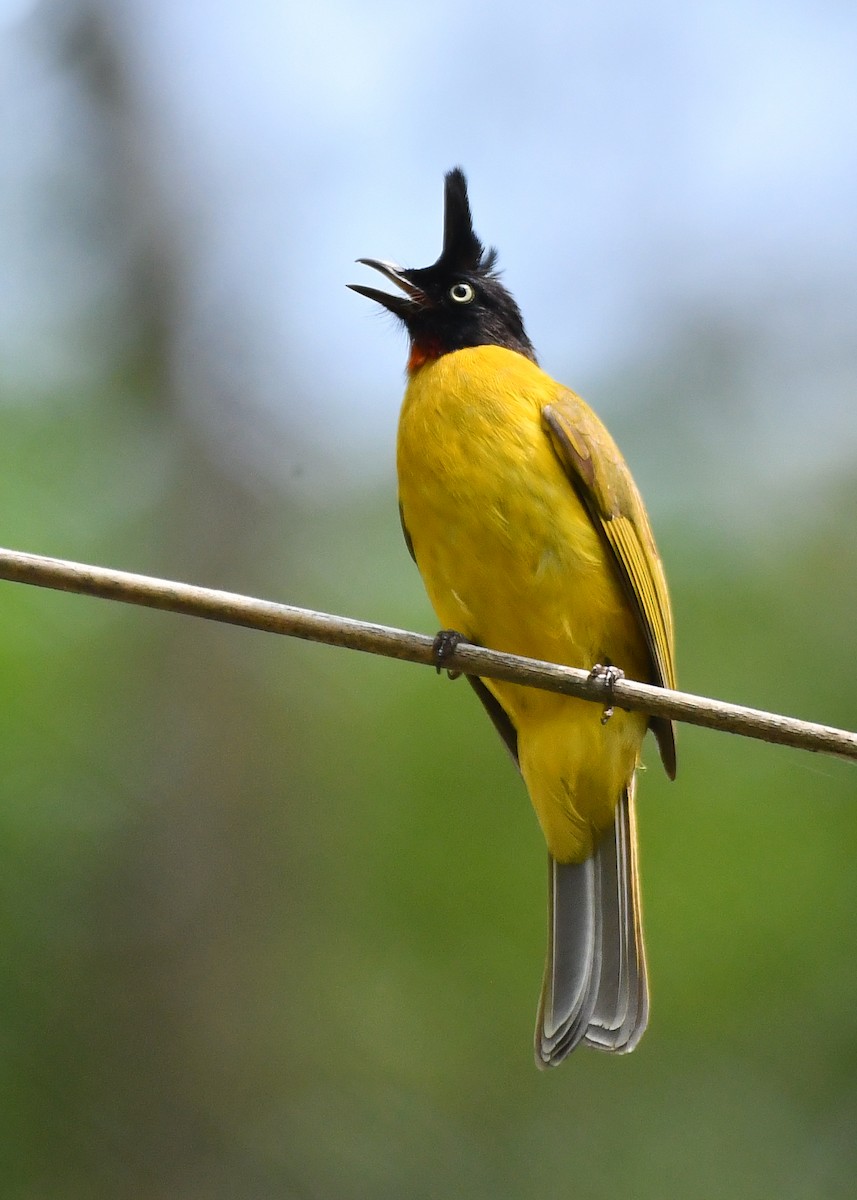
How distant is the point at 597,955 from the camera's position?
10.8 ft

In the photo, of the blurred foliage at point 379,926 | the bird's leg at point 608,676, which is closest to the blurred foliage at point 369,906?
the blurred foliage at point 379,926

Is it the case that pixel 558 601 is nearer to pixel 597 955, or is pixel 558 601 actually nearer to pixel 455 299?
pixel 597 955

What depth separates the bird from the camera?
312 centimetres

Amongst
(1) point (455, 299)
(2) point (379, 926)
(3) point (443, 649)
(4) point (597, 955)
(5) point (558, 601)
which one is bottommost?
(4) point (597, 955)

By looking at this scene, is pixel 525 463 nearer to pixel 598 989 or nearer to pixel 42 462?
pixel 598 989

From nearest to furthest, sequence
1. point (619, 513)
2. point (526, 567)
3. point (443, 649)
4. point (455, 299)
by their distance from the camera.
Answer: point (443, 649), point (526, 567), point (619, 513), point (455, 299)

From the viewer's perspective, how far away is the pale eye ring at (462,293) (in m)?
3.92

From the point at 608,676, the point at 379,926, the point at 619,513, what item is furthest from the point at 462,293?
the point at 379,926

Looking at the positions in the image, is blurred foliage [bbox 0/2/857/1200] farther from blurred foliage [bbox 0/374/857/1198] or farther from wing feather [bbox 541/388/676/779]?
wing feather [bbox 541/388/676/779]

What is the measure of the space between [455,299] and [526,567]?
1223 millimetres

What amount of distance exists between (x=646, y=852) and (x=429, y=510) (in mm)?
2466

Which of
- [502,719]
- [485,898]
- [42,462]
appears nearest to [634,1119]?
[485,898]

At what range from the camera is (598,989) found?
3238mm

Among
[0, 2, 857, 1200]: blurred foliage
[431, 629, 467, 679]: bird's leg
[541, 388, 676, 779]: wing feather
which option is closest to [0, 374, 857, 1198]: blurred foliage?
[0, 2, 857, 1200]: blurred foliage
